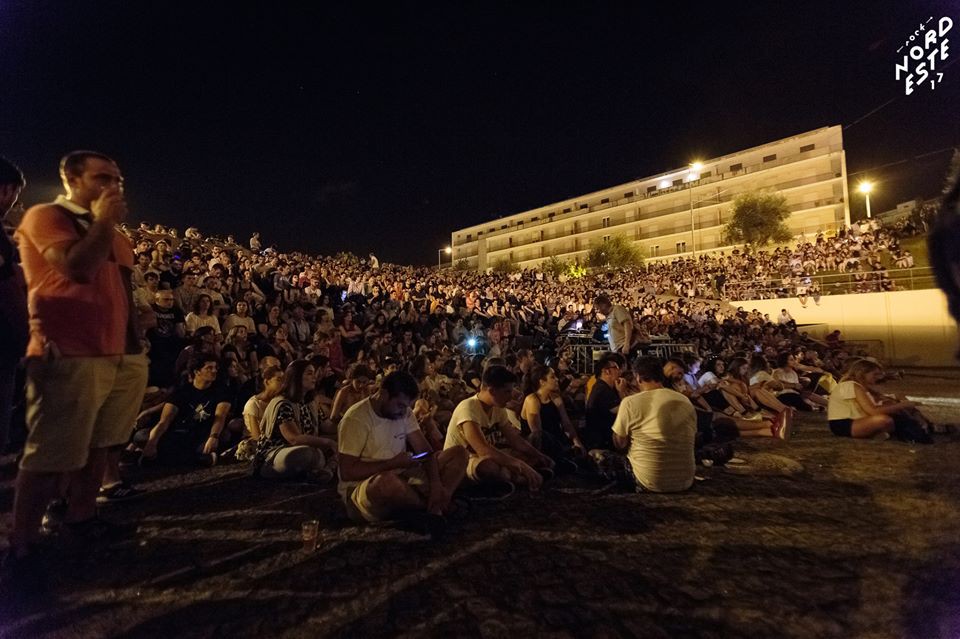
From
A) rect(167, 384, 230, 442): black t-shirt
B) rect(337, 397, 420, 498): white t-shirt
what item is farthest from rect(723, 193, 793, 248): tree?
rect(337, 397, 420, 498): white t-shirt

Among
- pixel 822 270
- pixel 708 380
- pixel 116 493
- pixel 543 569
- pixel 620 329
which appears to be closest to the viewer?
pixel 543 569

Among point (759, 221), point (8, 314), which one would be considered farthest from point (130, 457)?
point (759, 221)

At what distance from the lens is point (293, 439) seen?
183 inches

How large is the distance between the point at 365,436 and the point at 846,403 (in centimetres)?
624

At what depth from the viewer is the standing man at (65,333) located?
2.25 m

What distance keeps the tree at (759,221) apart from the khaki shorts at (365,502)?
4968cm

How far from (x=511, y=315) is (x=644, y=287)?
64.3 feet

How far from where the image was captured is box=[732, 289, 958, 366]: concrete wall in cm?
1691

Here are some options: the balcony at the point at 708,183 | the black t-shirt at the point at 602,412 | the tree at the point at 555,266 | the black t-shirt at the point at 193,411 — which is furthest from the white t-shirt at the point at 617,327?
the balcony at the point at 708,183

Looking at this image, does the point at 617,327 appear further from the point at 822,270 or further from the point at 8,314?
the point at 822,270

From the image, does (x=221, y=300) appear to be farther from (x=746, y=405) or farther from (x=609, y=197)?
(x=609, y=197)

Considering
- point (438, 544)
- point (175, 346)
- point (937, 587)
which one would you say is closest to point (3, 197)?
point (438, 544)

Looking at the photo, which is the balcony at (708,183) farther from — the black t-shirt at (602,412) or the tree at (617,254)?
the black t-shirt at (602,412)

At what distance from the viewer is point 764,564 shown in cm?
275
